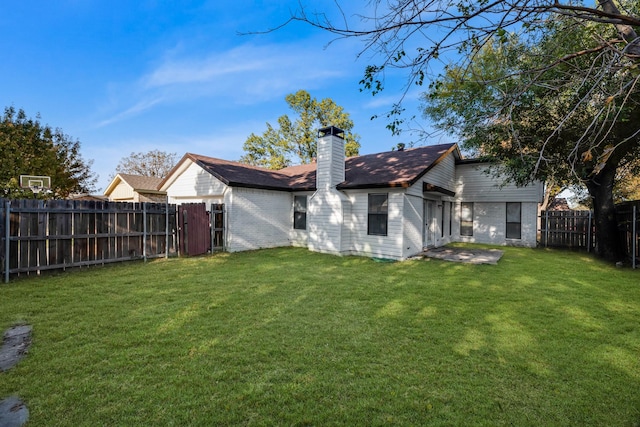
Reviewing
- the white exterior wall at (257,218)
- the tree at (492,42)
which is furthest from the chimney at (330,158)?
the tree at (492,42)

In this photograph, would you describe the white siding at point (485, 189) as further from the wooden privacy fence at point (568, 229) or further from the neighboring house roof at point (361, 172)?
the wooden privacy fence at point (568, 229)

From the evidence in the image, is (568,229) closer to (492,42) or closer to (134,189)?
(492,42)

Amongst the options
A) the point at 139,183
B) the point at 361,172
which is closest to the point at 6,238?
the point at 361,172

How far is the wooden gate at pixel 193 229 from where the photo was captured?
32.8 feet

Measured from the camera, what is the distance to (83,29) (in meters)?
9.95

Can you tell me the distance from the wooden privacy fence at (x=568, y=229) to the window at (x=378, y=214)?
8962 mm

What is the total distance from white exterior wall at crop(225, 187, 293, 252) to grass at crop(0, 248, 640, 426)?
15.9 ft

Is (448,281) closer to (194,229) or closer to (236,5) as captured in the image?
(236,5)

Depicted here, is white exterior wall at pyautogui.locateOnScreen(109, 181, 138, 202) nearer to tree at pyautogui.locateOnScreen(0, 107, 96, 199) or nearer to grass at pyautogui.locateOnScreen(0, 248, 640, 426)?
tree at pyautogui.locateOnScreen(0, 107, 96, 199)

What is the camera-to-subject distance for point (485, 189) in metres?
14.3

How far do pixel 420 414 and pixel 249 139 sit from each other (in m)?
31.1

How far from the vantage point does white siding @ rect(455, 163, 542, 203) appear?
13398 mm

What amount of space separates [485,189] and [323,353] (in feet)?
46.3

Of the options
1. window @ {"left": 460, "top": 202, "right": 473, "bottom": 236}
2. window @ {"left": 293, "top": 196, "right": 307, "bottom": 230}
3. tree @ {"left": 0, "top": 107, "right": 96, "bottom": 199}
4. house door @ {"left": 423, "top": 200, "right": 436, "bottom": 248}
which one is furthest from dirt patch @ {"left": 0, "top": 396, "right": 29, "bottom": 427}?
tree @ {"left": 0, "top": 107, "right": 96, "bottom": 199}
